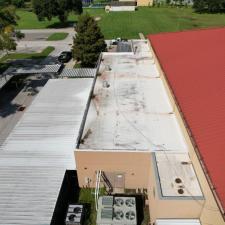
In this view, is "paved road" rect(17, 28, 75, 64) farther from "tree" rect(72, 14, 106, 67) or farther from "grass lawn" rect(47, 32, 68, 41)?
"tree" rect(72, 14, 106, 67)

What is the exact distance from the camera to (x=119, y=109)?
99.4 feet

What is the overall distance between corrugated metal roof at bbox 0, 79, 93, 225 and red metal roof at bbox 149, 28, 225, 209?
39.0 feet

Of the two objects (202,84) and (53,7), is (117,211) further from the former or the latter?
Answer: (53,7)

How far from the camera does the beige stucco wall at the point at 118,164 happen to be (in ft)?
77.8

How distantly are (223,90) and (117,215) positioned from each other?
→ 1408cm

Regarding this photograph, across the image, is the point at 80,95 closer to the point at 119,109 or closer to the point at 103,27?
the point at 119,109

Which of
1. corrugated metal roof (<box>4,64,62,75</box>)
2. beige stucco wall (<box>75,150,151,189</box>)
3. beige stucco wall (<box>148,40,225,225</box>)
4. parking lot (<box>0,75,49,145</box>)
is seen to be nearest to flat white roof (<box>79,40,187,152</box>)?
beige stucco wall (<box>75,150,151,189</box>)

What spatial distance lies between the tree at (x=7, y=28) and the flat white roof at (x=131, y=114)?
1383cm

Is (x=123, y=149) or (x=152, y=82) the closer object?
(x=123, y=149)

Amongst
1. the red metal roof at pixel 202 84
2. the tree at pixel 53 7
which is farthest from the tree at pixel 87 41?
the tree at pixel 53 7

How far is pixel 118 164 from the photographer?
2423 centimetres

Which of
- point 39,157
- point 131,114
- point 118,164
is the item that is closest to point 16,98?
point 39,157

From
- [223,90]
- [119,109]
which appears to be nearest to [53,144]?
[119,109]

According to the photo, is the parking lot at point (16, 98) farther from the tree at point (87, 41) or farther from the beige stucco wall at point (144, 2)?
the beige stucco wall at point (144, 2)
